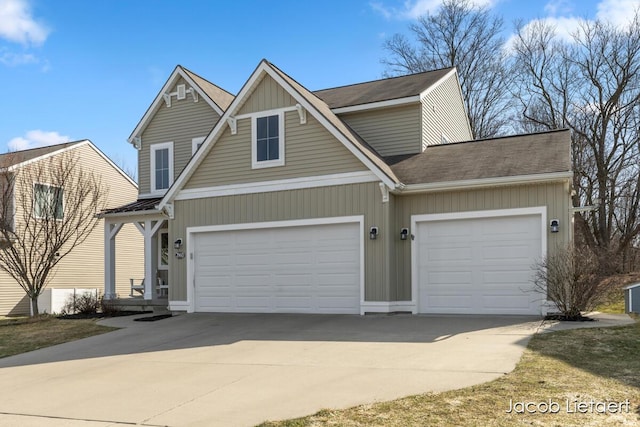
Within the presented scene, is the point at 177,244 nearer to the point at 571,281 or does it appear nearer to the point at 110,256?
the point at 110,256

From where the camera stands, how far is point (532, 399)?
6.02m

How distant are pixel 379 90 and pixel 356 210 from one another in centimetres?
545

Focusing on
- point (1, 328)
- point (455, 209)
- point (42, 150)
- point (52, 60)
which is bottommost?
point (1, 328)

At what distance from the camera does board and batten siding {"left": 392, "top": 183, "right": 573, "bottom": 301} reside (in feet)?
41.0

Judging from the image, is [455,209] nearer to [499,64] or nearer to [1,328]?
[1,328]

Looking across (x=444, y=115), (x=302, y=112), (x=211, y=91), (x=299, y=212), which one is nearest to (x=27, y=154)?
(x=211, y=91)

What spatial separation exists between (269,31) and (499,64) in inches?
736

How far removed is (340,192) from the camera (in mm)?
14148

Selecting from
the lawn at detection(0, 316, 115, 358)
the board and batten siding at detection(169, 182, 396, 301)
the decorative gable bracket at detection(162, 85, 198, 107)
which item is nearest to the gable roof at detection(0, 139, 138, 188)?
the decorative gable bracket at detection(162, 85, 198, 107)

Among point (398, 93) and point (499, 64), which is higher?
point (499, 64)

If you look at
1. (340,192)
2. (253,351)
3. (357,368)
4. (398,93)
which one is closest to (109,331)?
(253,351)

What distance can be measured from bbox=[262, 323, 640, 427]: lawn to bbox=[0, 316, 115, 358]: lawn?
8.85m

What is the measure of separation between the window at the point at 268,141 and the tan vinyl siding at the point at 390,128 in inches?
103

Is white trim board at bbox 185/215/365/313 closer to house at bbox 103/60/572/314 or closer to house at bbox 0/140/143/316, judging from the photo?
house at bbox 103/60/572/314
